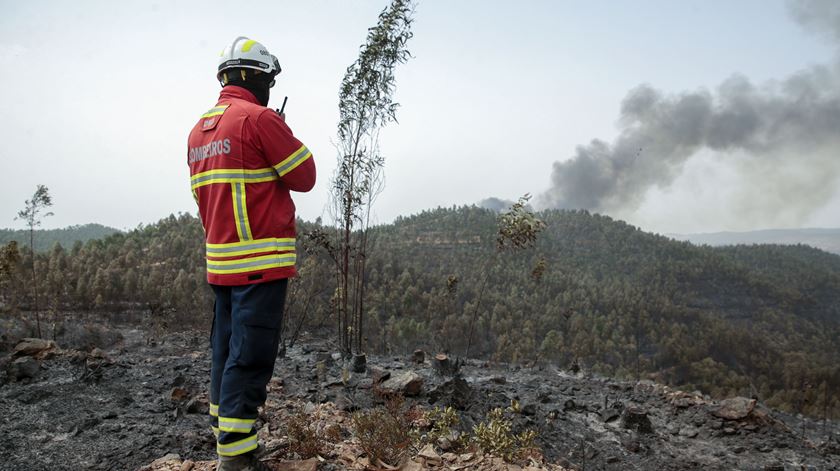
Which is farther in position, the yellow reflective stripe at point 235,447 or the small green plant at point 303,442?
the small green plant at point 303,442

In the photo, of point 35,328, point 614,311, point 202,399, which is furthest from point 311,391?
point 614,311

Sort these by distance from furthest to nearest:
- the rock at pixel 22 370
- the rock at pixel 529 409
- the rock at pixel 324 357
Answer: the rock at pixel 324 357
the rock at pixel 529 409
the rock at pixel 22 370

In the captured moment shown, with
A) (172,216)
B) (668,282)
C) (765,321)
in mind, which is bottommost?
(765,321)

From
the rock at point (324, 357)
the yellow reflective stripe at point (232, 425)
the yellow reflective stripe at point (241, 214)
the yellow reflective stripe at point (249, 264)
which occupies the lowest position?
the rock at point (324, 357)

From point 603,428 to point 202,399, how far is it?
5.29 meters

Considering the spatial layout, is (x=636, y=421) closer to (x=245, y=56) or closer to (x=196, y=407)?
(x=196, y=407)

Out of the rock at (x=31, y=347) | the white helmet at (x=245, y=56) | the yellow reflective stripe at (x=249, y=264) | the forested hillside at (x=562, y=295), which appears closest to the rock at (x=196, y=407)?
the yellow reflective stripe at (x=249, y=264)

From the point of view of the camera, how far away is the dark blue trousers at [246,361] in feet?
9.71

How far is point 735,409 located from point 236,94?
8.28 m

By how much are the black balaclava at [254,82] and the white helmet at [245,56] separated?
41 mm

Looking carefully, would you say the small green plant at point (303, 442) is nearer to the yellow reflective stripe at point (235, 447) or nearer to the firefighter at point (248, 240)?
the firefighter at point (248, 240)

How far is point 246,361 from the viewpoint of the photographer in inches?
117

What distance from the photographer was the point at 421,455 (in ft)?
12.6

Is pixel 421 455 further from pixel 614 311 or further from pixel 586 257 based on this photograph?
pixel 586 257
